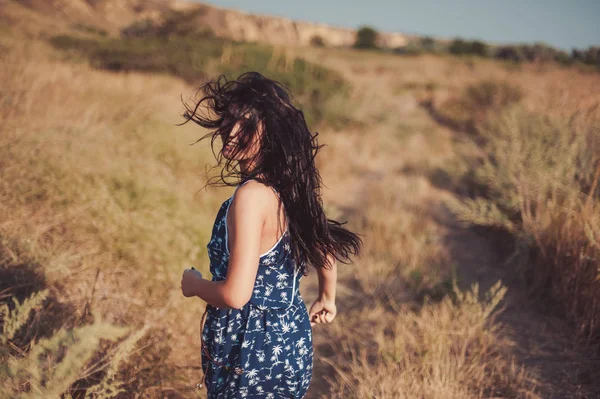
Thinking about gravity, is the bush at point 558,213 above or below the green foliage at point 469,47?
below

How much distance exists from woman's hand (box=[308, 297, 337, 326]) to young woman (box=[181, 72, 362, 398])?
0.15m

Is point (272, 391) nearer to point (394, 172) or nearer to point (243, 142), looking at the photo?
point (243, 142)

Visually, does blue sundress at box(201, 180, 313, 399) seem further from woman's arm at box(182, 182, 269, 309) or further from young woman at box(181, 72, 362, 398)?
woman's arm at box(182, 182, 269, 309)

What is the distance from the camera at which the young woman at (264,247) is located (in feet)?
4.00

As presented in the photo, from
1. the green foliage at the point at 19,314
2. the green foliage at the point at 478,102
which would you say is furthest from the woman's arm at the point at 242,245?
the green foliage at the point at 478,102

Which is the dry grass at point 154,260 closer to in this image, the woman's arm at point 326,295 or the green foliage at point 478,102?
the woman's arm at point 326,295

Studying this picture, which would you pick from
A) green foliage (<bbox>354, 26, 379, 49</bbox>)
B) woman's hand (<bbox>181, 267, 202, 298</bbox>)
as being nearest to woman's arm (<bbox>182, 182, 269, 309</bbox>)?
woman's hand (<bbox>181, 267, 202, 298</bbox>)

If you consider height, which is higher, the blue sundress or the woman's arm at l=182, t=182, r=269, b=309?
the woman's arm at l=182, t=182, r=269, b=309

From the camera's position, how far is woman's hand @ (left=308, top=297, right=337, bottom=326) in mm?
1593

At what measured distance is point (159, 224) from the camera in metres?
2.97

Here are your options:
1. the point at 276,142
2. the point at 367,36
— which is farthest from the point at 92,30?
the point at 367,36

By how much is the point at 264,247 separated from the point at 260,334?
32 cm

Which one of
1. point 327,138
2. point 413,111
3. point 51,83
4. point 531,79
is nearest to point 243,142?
point 51,83

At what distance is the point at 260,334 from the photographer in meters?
1.33
